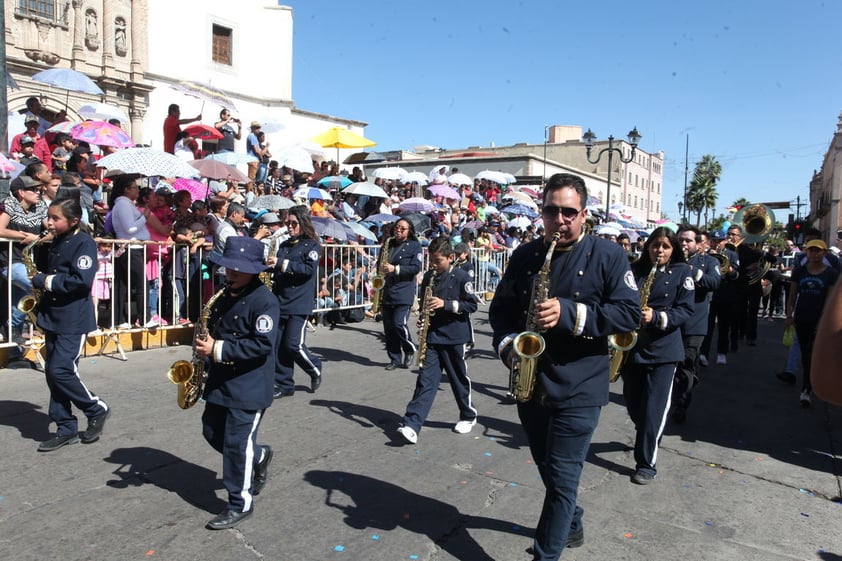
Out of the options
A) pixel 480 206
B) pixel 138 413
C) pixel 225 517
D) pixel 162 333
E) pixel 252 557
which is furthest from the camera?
pixel 480 206

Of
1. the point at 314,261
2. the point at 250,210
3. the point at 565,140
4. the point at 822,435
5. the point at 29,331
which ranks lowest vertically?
the point at 822,435

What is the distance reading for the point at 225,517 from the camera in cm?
393

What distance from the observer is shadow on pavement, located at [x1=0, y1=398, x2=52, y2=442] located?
17.9 ft

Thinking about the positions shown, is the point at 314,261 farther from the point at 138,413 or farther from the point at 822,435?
the point at 822,435

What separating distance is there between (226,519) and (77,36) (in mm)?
21172

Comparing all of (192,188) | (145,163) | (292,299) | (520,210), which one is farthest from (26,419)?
(520,210)

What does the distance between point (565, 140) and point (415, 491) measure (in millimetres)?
65671

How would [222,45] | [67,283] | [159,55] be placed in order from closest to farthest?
[67,283], [159,55], [222,45]

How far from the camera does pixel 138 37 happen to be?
21.7 metres

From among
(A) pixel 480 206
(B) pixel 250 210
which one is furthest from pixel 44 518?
(A) pixel 480 206

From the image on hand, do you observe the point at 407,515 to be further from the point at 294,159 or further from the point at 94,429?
the point at 294,159

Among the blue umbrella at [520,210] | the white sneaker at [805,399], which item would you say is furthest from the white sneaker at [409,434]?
the blue umbrella at [520,210]

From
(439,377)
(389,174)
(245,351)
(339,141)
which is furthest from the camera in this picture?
(389,174)

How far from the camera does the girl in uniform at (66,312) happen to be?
5.05m
